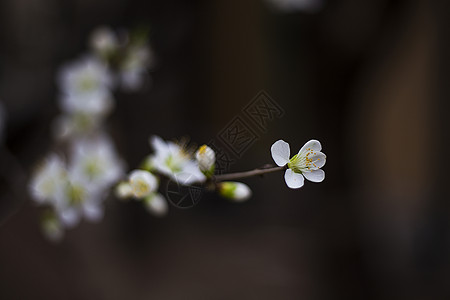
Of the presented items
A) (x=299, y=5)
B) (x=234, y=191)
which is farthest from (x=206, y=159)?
(x=299, y=5)

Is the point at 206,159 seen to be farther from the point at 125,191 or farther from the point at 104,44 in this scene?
the point at 104,44

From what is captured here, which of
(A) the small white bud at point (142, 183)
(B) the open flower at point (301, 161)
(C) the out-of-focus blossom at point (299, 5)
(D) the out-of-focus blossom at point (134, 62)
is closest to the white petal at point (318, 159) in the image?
(B) the open flower at point (301, 161)

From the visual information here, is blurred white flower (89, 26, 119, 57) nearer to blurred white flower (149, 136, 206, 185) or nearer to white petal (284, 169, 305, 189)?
blurred white flower (149, 136, 206, 185)

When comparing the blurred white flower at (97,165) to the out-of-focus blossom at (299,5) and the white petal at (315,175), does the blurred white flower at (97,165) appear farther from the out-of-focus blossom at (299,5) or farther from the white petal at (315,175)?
the out-of-focus blossom at (299,5)

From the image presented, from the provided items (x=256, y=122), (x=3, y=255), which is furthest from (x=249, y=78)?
(x=256, y=122)

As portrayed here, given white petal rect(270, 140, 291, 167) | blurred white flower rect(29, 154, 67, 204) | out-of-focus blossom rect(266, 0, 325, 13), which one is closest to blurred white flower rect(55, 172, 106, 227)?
blurred white flower rect(29, 154, 67, 204)

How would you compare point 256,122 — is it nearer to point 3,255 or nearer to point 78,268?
point 3,255

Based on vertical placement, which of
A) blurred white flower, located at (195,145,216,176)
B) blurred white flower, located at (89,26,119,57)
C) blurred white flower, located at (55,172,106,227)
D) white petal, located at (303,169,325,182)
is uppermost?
blurred white flower, located at (89,26,119,57)
